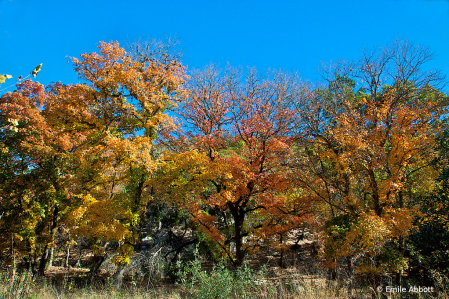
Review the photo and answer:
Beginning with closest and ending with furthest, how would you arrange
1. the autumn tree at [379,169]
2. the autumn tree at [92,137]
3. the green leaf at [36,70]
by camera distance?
the green leaf at [36,70] < the autumn tree at [379,169] < the autumn tree at [92,137]

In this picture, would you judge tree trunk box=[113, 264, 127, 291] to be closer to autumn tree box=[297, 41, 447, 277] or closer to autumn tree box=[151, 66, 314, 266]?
autumn tree box=[151, 66, 314, 266]

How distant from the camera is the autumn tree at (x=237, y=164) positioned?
12422 millimetres

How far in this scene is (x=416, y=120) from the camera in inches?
405

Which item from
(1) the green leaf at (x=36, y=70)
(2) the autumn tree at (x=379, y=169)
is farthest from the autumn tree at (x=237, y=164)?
(1) the green leaf at (x=36, y=70)

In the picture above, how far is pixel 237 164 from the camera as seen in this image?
12.9 metres

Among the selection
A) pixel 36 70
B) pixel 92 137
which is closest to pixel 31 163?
pixel 92 137

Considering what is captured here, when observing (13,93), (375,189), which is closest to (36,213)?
(13,93)

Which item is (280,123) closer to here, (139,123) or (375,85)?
(375,85)

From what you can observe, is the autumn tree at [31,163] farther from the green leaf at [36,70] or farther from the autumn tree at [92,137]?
the green leaf at [36,70]

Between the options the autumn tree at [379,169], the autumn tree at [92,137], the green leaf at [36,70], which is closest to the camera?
the green leaf at [36,70]

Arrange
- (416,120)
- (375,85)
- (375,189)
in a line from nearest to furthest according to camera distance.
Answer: (375,189), (416,120), (375,85)

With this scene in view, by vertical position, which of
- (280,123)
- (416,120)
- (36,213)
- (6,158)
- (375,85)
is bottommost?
(36,213)

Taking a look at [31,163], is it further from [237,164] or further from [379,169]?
[379,169]

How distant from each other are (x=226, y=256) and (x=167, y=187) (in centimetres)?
497
